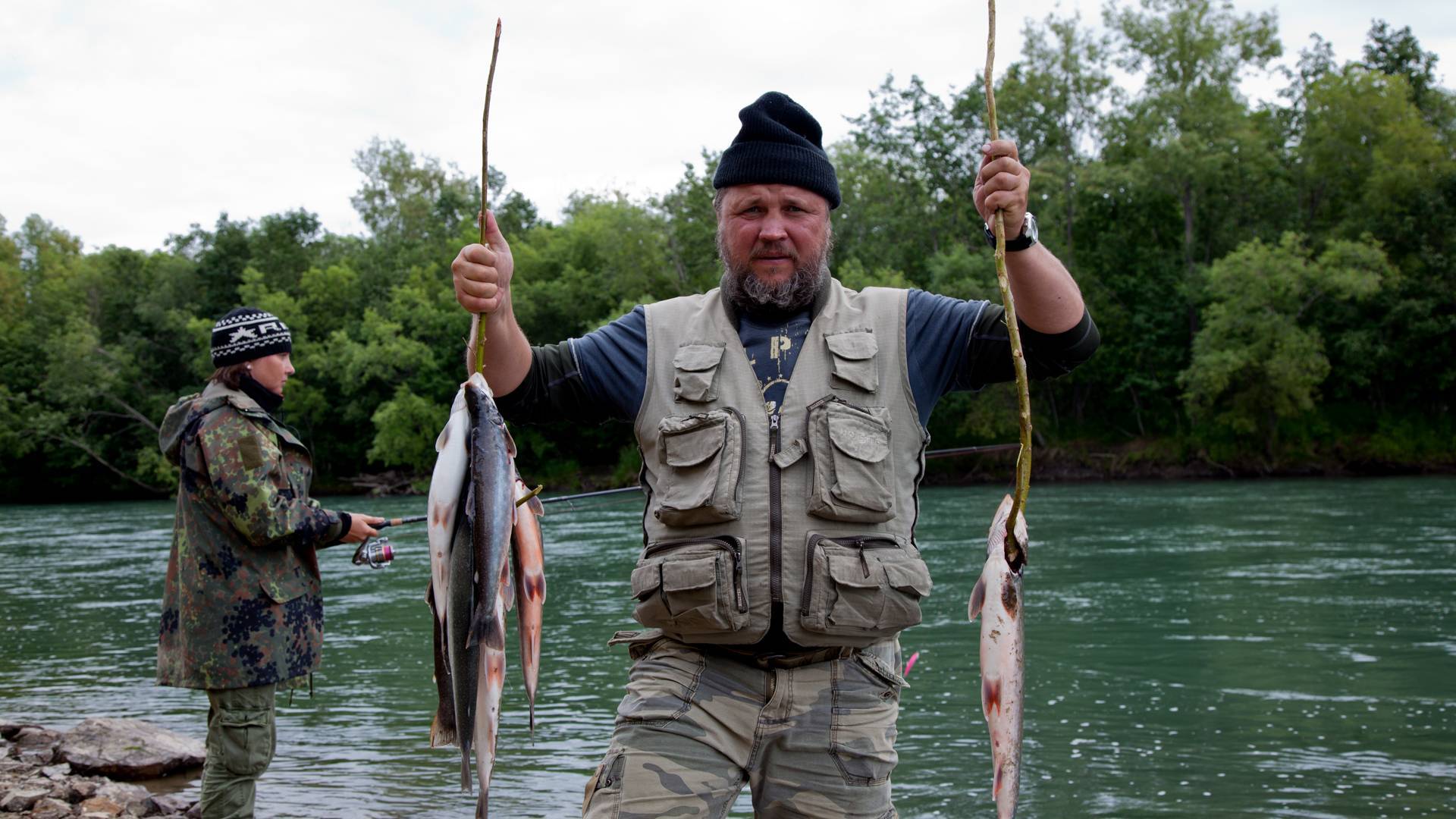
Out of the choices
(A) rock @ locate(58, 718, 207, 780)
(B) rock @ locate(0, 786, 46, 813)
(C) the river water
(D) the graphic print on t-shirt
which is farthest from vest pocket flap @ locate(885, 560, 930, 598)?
(A) rock @ locate(58, 718, 207, 780)

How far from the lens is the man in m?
3.10

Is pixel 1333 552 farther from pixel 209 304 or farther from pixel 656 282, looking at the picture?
pixel 209 304

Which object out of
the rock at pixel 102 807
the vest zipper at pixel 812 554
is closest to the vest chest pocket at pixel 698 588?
the vest zipper at pixel 812 554

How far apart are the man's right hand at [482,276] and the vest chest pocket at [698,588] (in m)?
0.74

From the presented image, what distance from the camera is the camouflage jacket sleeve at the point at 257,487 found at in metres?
4.61

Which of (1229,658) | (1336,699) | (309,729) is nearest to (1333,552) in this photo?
(1229,658)

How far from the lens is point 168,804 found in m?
6.62

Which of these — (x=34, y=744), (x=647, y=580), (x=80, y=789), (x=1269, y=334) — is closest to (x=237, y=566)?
(x=647, y=580)

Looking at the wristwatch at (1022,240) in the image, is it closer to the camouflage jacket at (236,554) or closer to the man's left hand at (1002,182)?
the man's left hand at (1002,182)

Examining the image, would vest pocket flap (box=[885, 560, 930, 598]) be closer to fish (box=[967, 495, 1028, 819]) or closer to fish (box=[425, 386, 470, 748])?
fish (box=[967, 495, 1028, 819])

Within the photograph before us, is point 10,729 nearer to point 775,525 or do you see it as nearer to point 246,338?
point 246,338

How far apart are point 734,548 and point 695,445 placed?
0.89ft

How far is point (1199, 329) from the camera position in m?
42.6

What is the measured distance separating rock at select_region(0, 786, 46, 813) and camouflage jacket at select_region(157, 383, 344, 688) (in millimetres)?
2074
